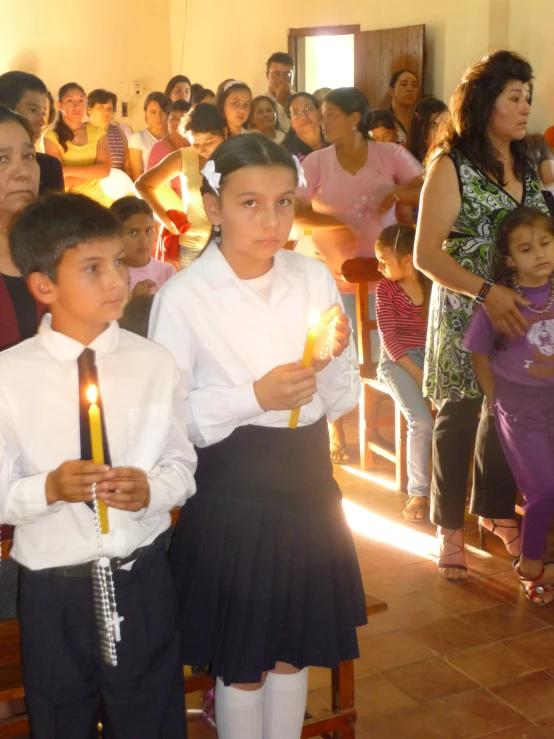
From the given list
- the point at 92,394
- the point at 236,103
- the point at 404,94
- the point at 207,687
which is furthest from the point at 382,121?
the point at 92,394

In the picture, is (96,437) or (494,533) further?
(494,533)

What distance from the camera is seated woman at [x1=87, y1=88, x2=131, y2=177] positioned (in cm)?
697

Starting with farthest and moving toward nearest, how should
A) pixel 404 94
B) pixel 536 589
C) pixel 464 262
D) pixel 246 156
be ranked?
pixel 404 94 → pixel 536 589 → pixel 464 262 → pixel 246 156

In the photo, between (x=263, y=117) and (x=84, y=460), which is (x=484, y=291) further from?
(x=263, y=117)

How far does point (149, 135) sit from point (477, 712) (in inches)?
223

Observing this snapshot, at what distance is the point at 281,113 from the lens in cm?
691

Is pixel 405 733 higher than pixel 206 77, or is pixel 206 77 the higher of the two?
pixel 206 77

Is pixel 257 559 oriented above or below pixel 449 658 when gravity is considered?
above

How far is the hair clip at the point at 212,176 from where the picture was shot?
1.71 metres

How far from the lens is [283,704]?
180 cm

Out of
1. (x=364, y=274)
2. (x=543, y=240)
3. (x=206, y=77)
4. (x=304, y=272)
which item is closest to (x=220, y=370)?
(x=304, y=272)

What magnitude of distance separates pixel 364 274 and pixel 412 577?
1.36m

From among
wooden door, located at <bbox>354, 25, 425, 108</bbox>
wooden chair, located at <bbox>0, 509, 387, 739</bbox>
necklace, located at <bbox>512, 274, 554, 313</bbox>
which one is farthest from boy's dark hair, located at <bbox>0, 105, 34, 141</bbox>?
wooden door, located at <bbox>354, 25, 425, 108</bbox>

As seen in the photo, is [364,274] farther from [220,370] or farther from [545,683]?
[220,370]
